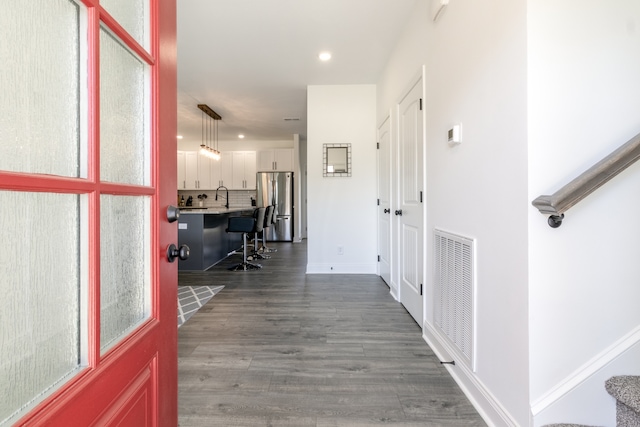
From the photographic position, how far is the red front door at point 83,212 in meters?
0.49

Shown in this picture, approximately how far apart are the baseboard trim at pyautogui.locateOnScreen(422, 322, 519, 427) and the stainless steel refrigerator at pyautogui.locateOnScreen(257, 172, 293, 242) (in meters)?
6.14

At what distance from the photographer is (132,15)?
771mm

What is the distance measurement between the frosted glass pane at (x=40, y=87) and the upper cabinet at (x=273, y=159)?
7.59 m

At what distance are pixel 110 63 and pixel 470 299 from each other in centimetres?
175

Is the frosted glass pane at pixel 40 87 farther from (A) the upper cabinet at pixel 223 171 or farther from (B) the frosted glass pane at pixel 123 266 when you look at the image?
(A) the upper cabinet at pixel 223 171

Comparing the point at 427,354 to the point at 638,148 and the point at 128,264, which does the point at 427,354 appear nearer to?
the point at 638,148

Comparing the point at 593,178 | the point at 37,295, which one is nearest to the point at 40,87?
the point at 37,295

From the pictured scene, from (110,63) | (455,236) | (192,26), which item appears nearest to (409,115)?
(455,236)

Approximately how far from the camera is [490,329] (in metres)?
1.43

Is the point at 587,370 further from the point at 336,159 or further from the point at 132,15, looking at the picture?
the point at 336,159

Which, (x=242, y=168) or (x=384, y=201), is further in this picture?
(x=242, y=168)

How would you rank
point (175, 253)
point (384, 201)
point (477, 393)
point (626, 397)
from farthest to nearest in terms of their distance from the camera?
point (384, 201) → point (477, 393) → point (626, 397) → point (175, 253)

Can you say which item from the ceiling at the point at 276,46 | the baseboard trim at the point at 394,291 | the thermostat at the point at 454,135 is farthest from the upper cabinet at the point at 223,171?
the thermostat at the point at 454,135

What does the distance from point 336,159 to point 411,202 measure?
71.9 inches
